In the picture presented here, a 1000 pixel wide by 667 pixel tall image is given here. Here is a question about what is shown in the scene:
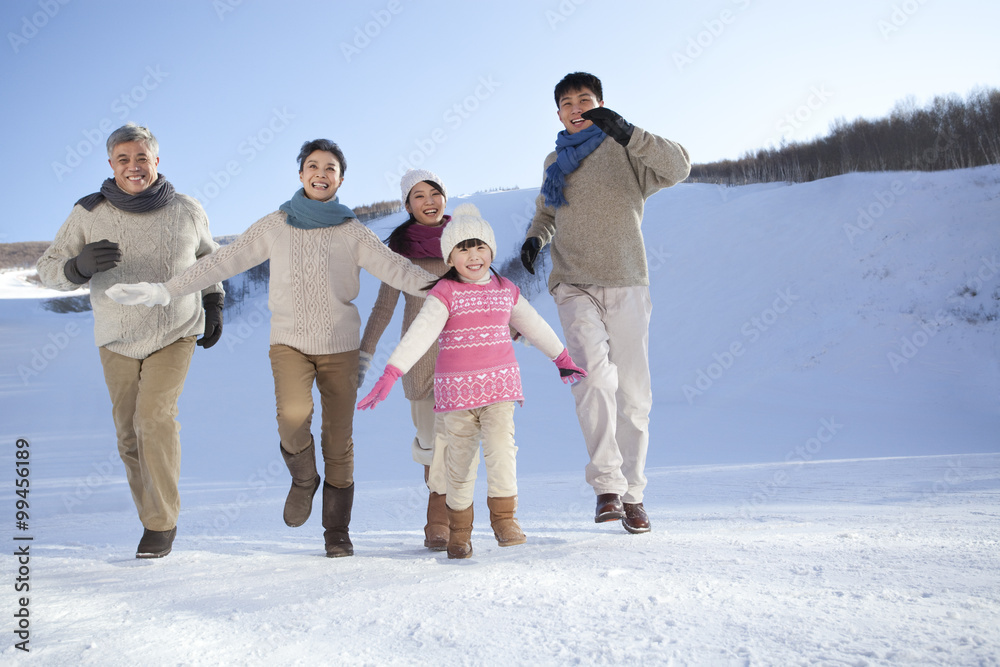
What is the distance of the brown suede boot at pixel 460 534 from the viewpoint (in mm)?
3066

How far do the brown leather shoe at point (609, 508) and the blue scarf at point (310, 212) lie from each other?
→ 6.38 ft

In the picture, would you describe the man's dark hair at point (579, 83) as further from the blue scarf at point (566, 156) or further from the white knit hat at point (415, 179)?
the white knit hat at point (415, 179)

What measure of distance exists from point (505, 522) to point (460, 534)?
0.21 metres

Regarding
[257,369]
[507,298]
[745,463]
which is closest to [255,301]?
[257,369]

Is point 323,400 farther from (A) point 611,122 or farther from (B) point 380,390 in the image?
(A) point 611,122

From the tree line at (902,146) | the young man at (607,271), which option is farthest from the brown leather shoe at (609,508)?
the tree line at (902,146)

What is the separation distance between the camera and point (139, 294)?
336cm

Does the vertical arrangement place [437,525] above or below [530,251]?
below

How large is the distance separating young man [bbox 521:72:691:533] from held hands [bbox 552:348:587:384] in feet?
0.40

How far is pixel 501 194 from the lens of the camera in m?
31.2

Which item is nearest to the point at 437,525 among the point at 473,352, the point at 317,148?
the point at 473,352

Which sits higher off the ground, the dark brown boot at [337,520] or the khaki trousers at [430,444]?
the khaki trousers at [430,444]

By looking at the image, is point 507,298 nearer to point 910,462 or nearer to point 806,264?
point 910,462

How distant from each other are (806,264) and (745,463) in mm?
10748
